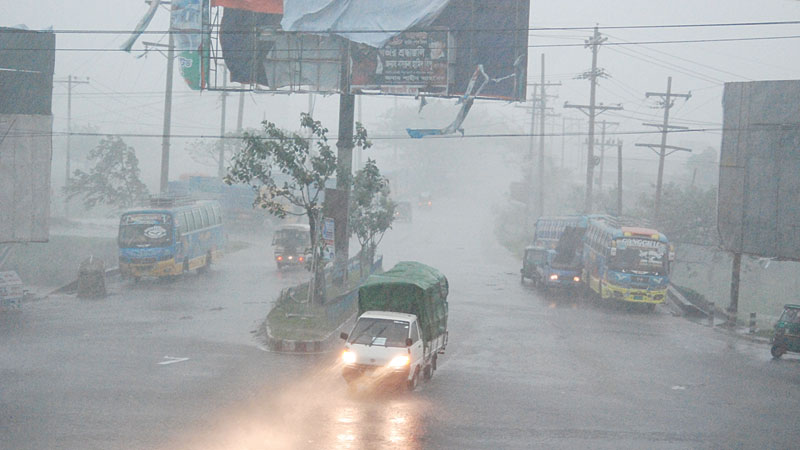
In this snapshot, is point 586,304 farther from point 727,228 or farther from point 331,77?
point 331,77

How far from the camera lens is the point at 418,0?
3048cm

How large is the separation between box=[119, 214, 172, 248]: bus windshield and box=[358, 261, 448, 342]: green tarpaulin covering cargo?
20.0 meters

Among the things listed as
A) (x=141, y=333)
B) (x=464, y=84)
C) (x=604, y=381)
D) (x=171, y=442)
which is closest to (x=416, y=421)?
(x=171, y=442)

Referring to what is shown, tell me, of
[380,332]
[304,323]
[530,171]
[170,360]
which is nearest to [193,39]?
[304,323]

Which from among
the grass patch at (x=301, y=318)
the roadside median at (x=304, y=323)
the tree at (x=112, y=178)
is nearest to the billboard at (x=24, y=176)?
the roadside median at (x=304, y=323)

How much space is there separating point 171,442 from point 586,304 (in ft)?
91.5

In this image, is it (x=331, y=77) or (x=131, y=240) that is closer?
(x=331, y=77)

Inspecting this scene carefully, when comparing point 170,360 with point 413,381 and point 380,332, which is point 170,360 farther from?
point 413,381

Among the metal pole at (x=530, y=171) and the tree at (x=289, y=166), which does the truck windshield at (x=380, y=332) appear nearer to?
the tree at (x=289, y=166)

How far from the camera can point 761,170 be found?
3025cm

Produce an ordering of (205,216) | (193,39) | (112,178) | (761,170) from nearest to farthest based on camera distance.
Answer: (761,170)
(193,39)
(205,216)
(112,178)

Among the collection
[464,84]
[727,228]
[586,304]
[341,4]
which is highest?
[341,4]

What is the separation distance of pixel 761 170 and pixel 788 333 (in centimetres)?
755

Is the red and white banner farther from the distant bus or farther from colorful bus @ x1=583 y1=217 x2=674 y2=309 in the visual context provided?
the distant bus
